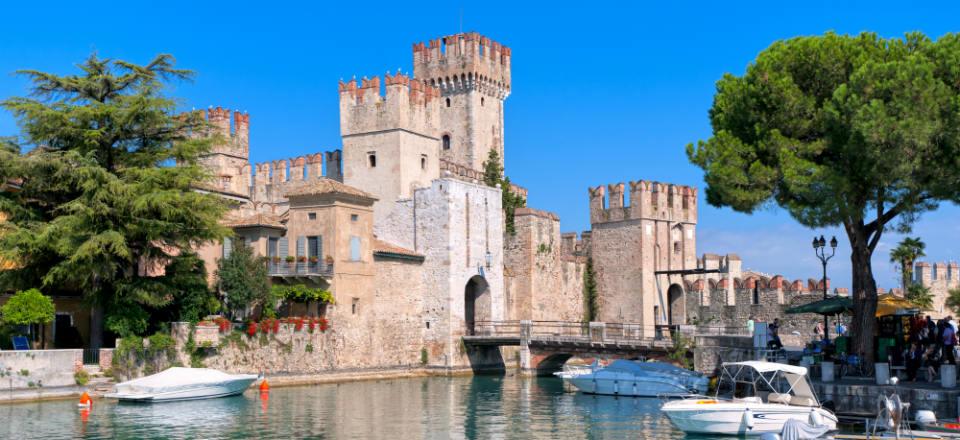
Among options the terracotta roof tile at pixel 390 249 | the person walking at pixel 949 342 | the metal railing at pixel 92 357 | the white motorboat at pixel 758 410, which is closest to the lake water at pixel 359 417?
the white motorboat at pixel 758 410

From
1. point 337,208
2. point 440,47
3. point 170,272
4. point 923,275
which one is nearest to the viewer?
point 170,272

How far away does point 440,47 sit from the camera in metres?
62.8

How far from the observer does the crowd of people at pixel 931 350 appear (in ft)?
76.4

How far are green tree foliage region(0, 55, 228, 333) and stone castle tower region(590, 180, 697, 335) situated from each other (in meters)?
20.7

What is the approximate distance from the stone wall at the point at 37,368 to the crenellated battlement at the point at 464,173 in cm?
2090

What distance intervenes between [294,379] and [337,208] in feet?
20.5

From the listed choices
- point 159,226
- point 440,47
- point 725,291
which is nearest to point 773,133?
point 159,226

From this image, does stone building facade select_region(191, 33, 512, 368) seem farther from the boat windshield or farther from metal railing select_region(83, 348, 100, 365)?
the boat windshield

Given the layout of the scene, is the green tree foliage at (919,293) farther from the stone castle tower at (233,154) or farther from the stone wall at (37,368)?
the stone wall at (37,368)

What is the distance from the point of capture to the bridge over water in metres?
37.9

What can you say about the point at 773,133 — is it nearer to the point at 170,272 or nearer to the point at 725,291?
the point at 170,272

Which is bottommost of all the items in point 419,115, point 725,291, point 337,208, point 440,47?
point 725,291

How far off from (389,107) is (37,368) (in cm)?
1787

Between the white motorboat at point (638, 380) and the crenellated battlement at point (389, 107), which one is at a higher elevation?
the crenellated battlement at point (389, 107)
